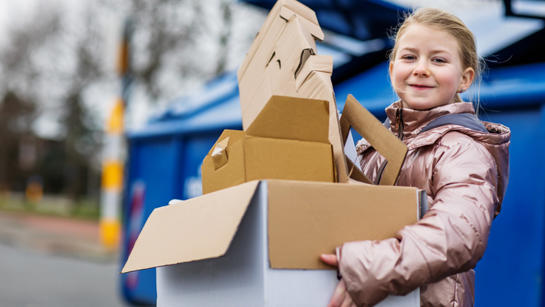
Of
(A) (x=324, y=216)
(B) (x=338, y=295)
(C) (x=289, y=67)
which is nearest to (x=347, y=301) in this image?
(B) (x=338, y=295)

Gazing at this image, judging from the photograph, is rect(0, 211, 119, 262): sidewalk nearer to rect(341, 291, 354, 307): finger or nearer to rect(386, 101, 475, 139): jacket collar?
rect(386, 101, 475, 139): jacket collar

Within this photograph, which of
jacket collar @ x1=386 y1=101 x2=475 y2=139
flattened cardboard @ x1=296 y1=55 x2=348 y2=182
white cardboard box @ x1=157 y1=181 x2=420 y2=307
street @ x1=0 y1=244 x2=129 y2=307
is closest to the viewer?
white cardboard box @ x1=157 y1=181 x2=420 y2=307

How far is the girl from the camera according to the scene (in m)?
1.24

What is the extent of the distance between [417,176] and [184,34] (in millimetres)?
13074

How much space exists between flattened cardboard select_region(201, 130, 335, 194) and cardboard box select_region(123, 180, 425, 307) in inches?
2.5

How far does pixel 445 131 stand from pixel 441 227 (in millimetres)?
318

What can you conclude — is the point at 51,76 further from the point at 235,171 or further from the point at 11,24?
the point at 235,171

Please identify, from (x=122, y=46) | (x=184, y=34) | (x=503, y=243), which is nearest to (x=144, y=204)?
(x=503, y=243)

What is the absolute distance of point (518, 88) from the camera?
265 centimetres

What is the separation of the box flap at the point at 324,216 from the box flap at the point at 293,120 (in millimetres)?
157

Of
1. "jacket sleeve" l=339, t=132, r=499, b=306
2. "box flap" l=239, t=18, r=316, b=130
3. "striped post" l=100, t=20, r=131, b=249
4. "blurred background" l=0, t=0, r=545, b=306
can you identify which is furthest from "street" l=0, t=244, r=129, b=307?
"jacket sleeve" l=339, t=132, r=499, b=306

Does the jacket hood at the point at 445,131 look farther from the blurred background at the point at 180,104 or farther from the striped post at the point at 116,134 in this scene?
the striped post at the point at 116,134

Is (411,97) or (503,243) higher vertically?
(411,97)

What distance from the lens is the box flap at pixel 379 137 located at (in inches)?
56.3
